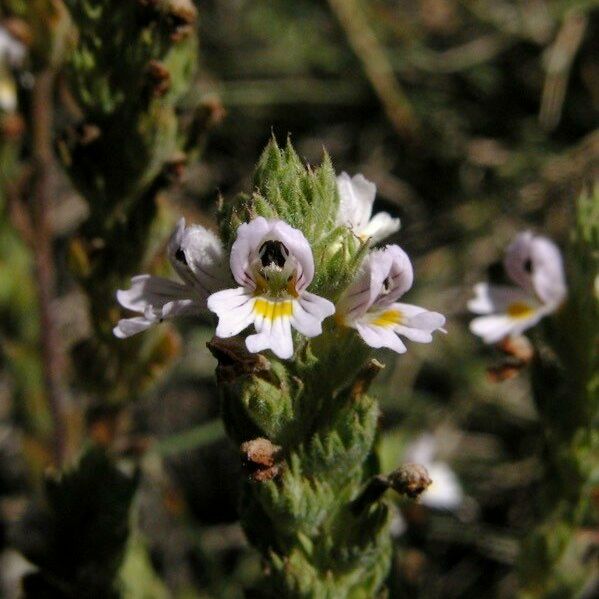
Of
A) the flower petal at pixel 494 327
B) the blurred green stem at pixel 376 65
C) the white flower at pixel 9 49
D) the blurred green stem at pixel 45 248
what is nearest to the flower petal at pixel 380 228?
the flower petal at pixel 494 327

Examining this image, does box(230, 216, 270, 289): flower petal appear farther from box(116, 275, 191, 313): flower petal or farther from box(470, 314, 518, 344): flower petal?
box(470, 314, 518, 344): flower petal

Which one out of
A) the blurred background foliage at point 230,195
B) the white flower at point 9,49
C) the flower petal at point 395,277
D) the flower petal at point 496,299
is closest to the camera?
the flower petal at point 395,277

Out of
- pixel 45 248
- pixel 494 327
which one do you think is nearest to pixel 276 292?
pixel 494 327

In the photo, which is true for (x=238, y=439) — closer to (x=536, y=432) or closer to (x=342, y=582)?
(x=342, y=582)

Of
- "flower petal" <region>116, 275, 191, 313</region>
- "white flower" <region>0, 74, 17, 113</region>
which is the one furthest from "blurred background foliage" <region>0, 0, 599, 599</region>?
"flower petal" <region>116, 275, 191, 313</region>

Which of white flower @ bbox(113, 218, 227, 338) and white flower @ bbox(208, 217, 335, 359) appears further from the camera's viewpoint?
white flower @ bbox(113, 218, 227, 338)

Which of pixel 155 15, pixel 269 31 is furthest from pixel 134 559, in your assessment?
pixel 269 31

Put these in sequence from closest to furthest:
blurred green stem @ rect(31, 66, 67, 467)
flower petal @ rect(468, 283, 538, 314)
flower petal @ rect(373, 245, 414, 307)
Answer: flower petal @ rect(373, 245, 414, 307), flower petal @ rect(468, 283, 538, 314), blurred green stem @ rect(31, 66, 67, 467)

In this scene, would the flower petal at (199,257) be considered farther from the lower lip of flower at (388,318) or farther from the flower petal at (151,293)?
the lower lip of flower at (388,318)
